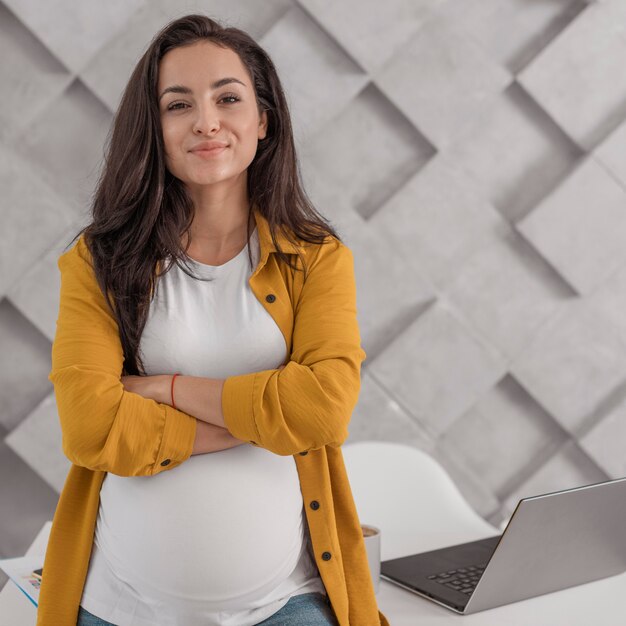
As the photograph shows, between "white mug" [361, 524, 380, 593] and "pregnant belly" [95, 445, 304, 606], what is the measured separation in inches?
5.8

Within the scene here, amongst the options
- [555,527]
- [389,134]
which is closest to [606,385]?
[389,134]

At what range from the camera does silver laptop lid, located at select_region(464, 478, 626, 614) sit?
113 cm

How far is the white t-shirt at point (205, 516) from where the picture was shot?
43.3 inches

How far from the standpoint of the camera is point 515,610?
3.96 feet

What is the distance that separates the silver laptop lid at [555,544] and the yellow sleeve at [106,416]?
16.8 inches

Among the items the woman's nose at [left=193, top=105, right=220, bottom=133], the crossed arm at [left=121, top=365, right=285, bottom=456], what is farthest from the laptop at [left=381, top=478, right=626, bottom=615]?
the woman's nose at [left=193, top=105, right=220, bottom=133]

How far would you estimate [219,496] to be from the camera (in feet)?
3.67

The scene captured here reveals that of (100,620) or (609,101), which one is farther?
(609,101)

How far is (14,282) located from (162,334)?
1.25 metres

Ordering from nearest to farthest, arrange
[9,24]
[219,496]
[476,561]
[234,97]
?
[219,496] < [234,97] < [476,561] < [9,24]

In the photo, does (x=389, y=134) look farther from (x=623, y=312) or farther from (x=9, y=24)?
(x=9, y=24)

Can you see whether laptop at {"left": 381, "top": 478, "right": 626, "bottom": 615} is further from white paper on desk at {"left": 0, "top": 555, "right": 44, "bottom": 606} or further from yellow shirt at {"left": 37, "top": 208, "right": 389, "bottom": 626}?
white paper on desk at {"left": 0, "top": 555, "right": 44, "bottom": 606}

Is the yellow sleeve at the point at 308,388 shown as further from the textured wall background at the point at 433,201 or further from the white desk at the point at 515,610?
the textured wall background at the point at 433,201

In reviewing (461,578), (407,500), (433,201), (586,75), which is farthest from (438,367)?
(461,578)
